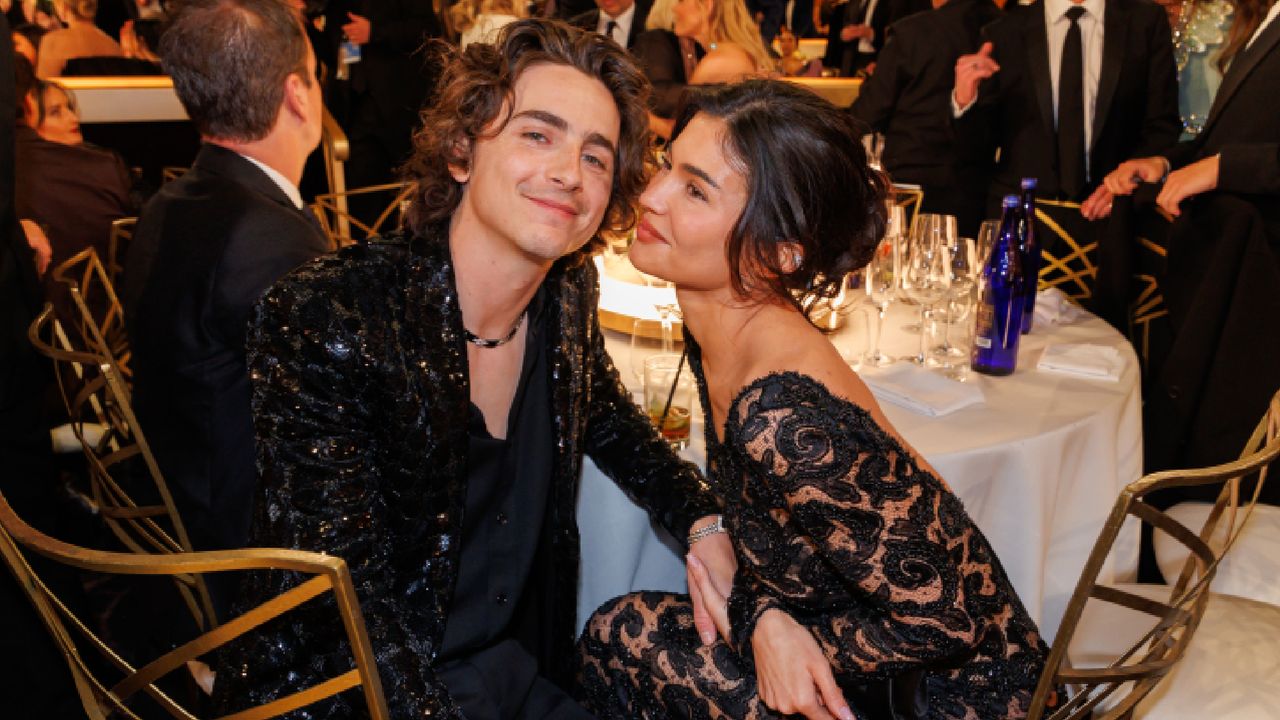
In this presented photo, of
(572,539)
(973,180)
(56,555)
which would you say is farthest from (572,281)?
(973,180)

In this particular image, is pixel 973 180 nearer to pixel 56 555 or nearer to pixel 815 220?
pixel 815 220

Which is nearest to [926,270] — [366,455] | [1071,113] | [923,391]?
[923,391]

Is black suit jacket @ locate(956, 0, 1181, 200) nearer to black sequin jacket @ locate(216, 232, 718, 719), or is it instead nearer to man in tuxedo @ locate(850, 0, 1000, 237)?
man in tuxedo @ locate(850, 0, 1000, 237)

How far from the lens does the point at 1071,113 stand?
14.0 feet

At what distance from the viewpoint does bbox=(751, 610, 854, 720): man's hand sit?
1.48 metres

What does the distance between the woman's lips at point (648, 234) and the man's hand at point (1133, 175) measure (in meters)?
2.62

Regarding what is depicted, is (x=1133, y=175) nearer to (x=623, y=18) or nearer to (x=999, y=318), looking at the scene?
(x=999, y=318)

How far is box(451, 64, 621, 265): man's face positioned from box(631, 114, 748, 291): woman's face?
0.35 feet

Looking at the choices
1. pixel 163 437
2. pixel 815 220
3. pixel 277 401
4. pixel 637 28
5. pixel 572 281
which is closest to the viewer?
pixel 277 401

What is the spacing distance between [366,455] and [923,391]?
1.26m

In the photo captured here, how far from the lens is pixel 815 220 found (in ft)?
5.28

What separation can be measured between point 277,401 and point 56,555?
463 millimetres

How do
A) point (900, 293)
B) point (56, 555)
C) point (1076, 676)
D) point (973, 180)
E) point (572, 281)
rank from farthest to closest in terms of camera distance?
point (973, 180)
point (900, 293)
point (572, 281)
point (1076, 676)
point (56, 555)

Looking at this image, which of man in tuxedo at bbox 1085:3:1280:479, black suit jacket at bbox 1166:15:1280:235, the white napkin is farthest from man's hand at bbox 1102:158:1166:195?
the white napkin
